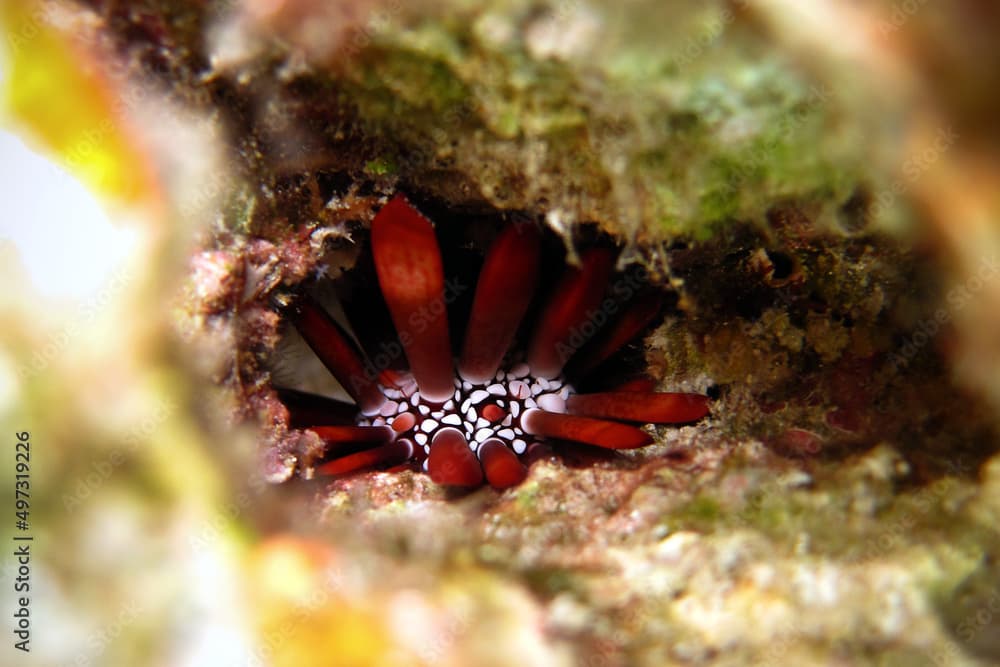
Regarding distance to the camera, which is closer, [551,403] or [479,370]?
[479,370]

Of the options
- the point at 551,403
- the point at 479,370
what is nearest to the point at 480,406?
the point at 479,370

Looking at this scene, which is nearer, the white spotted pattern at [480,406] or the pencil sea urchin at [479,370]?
the pencil sea urchin at [479,370]

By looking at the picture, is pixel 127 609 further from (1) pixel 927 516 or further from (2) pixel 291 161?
(1) pixel 927 516

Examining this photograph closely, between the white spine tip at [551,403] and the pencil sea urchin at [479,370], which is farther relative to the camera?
the white spine tip at [551,403]

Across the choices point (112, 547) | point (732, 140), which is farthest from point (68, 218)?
point (732, 140)

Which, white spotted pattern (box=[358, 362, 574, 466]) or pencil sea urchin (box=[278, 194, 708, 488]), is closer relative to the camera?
pencil sea urchin (box=[278, 194, 708, 488])

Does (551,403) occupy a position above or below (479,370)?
below

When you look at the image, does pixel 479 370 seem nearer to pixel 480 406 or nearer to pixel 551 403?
pixel 480 406

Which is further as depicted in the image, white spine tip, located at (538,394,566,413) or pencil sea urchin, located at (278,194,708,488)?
white spine tip, located at (538,394,566,413)
